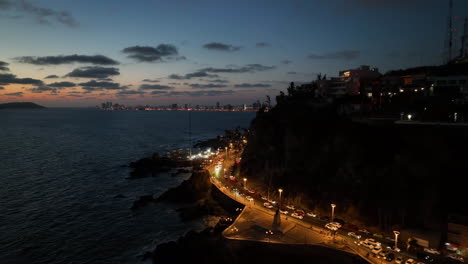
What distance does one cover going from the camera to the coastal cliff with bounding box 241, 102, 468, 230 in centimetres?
3281

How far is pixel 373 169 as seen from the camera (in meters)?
37.0

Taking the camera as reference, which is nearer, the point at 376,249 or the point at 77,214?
the point at 376,249

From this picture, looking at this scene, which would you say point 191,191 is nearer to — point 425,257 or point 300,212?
point 300,212

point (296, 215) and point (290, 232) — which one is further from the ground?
point (296, 215)

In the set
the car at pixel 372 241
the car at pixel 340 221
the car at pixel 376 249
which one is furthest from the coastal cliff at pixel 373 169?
the car at pixel 376 249

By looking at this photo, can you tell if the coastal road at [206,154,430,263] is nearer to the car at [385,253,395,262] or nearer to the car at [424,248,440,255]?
the car at [385,253,395,262]

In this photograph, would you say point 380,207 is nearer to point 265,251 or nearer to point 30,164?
point 265,251

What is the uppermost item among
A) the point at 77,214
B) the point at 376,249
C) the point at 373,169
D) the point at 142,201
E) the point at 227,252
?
the point at 373,169

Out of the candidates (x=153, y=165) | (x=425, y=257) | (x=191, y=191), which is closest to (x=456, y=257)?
(x=425, y=257)

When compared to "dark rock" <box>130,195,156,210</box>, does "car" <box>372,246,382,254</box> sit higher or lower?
higher

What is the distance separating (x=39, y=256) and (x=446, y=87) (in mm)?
70853

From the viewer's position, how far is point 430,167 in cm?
3456

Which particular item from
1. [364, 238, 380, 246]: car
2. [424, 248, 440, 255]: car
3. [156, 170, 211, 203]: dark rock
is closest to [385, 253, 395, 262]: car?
[364, 238, 380, 246]: car

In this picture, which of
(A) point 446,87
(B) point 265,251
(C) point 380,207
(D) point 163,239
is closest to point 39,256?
(D) point 163,239
